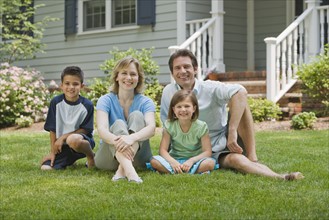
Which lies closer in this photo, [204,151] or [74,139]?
[204,151]

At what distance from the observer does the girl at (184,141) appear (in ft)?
17.1

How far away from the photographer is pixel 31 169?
5832 millimetres

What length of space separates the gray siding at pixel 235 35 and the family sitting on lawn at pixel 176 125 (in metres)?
7.52

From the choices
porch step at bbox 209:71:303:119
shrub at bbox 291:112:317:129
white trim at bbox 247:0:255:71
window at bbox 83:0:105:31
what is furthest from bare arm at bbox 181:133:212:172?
window at bbox 83:0:105:31

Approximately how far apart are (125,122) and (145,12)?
752 centimetres

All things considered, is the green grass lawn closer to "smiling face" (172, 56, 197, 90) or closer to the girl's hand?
the girl's hand

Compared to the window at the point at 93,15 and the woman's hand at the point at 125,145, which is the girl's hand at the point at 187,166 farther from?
the window at the point at 93,15

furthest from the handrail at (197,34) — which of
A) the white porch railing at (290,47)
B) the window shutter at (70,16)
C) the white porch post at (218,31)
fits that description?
the window shutter at (70,16)

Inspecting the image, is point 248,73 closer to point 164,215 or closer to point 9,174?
point 9,174

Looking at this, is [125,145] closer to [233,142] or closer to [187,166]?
[187,166]

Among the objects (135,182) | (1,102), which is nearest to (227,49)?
(1,102)

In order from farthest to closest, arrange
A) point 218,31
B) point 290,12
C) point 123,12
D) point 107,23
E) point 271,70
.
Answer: point 107,23
point 123,12
point 290,12
point 218,31
point 271,70

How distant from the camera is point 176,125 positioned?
5352 mm

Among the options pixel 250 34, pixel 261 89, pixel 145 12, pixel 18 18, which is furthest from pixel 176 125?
pixel 18 18
